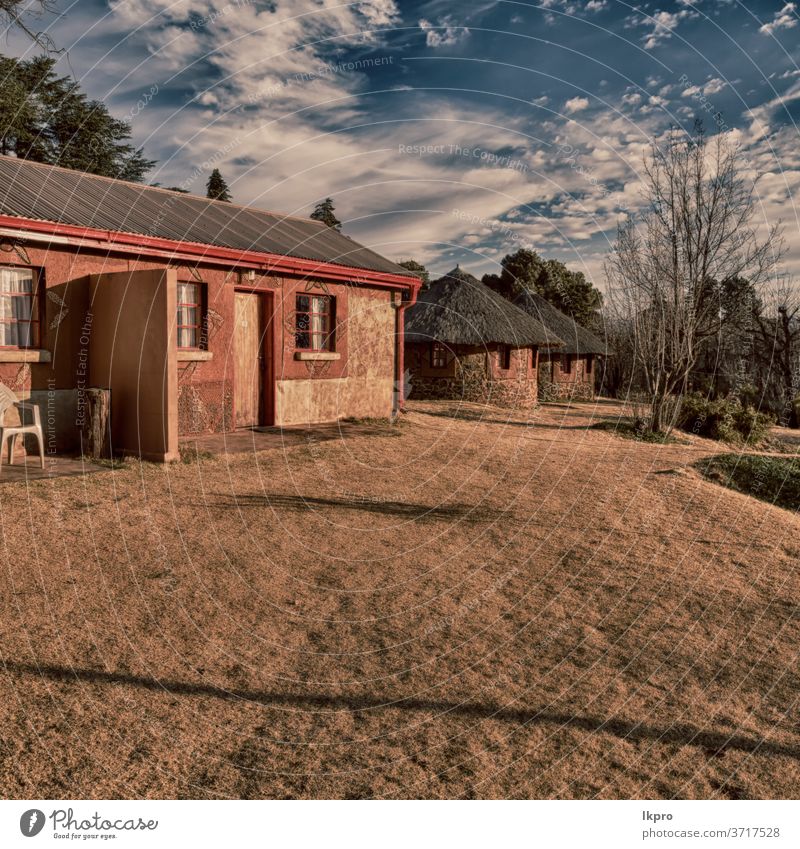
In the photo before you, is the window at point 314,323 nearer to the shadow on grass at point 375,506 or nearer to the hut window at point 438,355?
the shadow on grass at point 375,506

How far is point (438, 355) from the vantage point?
79.5 ft

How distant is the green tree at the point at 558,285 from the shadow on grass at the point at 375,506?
117 ft

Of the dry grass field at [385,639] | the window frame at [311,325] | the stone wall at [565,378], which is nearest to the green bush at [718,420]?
the stone wall at [565,378]

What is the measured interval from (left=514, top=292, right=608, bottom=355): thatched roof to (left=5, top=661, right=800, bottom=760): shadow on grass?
28.9 meters

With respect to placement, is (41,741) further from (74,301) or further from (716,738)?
(74,301)

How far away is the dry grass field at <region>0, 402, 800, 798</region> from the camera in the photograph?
3.89 meters

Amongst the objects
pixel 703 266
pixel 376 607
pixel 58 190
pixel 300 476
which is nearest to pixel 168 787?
pixel 376 607

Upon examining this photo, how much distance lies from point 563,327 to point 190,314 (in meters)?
24.8

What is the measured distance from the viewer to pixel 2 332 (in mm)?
9953

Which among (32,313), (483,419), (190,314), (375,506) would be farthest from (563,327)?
(32,313)

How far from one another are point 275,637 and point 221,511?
2.94 meters

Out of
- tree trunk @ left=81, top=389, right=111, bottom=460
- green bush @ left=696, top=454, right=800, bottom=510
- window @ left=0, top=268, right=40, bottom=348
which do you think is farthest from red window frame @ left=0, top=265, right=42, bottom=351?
green bush @ left=696, top=454, right=800, bottom=510

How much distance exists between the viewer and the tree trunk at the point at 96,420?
32.1ft

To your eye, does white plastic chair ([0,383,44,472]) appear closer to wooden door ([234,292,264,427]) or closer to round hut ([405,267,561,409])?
wooden door ([234,292,264,427])
